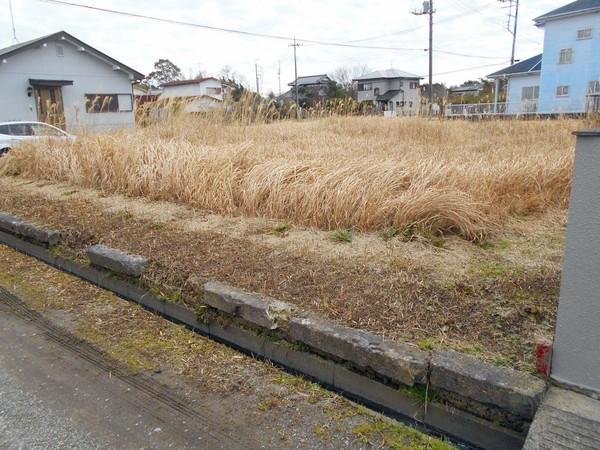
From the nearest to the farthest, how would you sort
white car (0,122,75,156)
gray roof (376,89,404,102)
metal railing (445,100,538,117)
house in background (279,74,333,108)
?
white car (0,122,75,156) → metal railing (445,100,538,117) → house in background (279,74,333,108) → gray roof (376,89,404,102)

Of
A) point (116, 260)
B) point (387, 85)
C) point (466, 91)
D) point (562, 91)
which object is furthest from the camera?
point (387, 85)

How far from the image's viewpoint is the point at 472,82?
55.3 metres

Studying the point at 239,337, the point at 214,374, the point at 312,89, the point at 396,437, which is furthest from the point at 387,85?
the point at 396,437

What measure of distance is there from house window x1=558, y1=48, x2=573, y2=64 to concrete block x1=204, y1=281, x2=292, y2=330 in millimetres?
27050

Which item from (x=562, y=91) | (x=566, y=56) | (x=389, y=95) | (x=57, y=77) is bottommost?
(x=562, y=91)

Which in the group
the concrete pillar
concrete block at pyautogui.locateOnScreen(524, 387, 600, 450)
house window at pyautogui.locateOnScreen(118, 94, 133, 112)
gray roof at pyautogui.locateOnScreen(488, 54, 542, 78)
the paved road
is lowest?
the paved road

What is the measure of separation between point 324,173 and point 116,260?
6.72 feet

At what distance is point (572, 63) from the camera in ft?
77.4

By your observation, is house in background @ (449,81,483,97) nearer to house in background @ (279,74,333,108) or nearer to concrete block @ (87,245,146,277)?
house in background @ (279,74,333,108)

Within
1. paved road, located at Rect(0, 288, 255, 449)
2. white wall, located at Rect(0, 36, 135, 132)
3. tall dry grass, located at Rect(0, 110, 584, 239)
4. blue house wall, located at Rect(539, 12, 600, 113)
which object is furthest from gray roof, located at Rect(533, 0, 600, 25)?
paved road, located at Rect(0, 288, 255, 449)

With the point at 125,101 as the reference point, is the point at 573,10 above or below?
above

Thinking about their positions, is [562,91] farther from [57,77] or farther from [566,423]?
[566,423]

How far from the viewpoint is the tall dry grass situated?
11.5 feet

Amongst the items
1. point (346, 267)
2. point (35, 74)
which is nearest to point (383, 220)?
point (346, 267)
